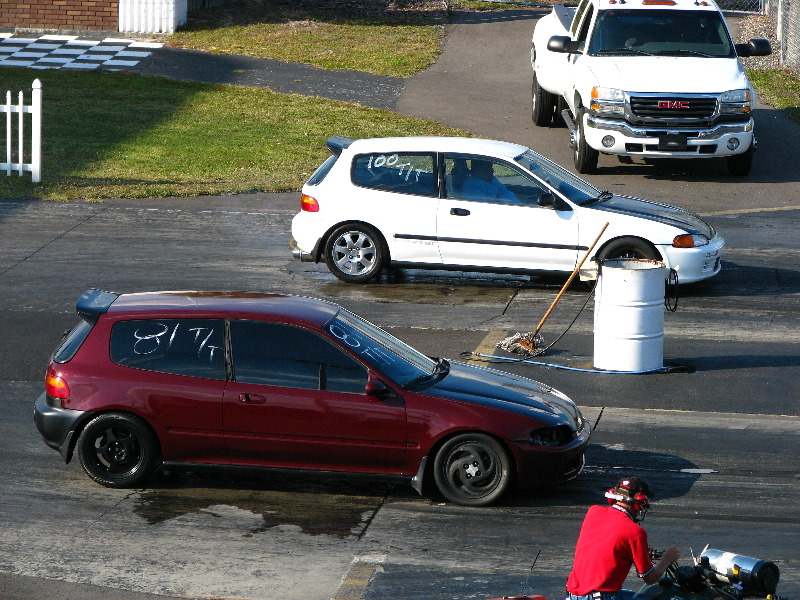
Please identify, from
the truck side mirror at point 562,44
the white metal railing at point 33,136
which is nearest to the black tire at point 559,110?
the truck side mirror at point 562,44

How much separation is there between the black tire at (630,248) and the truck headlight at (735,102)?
5.64 m

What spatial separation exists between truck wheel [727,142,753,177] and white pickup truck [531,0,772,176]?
0.02 m

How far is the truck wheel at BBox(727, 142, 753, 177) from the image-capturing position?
20031 mm

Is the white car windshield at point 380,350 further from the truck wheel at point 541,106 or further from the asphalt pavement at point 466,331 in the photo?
the truck wheel at point 541,106

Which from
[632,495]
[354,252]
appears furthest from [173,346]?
[354,252]

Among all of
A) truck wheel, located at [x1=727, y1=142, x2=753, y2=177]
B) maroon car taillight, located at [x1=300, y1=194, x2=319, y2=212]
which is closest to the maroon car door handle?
maroon car taillight, located at [x1=300, y1=194, x2=319, y2=212]

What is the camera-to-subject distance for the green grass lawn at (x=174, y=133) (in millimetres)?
19750

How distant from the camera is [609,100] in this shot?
1911 cm

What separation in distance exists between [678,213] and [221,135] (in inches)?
419

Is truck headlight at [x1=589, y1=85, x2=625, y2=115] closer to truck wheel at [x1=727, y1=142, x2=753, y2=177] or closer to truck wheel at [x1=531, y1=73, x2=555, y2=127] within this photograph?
truck wheel at [x1=727, y1=142, x2=753, y2=177]

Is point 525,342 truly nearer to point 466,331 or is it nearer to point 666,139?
point 466,331

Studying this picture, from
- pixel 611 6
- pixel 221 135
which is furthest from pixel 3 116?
pixel 611 6

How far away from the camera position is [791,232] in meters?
17.2

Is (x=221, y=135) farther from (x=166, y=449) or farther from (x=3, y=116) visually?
(x=166, y=449)
